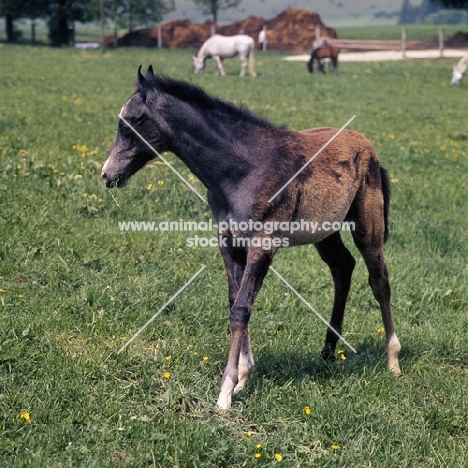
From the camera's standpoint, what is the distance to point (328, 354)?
5.47 m

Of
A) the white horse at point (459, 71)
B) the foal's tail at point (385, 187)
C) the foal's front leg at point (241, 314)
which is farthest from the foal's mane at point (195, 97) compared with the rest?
the white horse at point (459, 71)

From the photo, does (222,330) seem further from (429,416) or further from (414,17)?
(414,17)

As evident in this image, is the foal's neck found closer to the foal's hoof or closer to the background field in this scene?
the foal's hoof

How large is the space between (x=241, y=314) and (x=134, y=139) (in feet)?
4.16

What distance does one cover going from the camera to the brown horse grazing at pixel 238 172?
4.55m

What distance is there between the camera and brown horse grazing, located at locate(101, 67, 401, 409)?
4551mm

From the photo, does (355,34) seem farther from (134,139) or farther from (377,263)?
(134,139)

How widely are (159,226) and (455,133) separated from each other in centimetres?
962

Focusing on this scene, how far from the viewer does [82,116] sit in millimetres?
13789

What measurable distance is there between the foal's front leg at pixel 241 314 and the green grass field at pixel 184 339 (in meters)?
0.13

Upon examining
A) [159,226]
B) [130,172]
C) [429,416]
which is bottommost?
[429,416]

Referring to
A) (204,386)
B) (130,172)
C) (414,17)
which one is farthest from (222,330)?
(414,17)

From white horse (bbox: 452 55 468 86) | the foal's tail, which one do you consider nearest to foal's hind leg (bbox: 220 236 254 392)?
the foal's tail

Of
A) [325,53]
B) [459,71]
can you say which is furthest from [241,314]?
[325,53]
